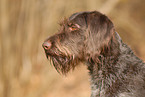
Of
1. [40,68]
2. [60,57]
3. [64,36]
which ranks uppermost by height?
[64,36]

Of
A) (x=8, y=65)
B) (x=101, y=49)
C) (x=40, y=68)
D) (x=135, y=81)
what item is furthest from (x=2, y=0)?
(x=135, y=81)

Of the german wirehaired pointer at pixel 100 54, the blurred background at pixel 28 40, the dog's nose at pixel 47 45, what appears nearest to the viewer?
the german wirehaired pointer at pixel 100 54

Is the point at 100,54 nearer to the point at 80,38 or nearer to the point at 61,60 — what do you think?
the point at 80,38

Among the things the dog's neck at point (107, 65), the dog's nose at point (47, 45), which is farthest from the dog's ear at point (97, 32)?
the dog's nose at point (47, 45)

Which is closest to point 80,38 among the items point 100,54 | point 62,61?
point 100,54

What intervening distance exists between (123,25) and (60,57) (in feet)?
20.2

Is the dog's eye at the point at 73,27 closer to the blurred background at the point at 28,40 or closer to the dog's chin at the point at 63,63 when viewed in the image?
the dog's chin at the point at 63,63

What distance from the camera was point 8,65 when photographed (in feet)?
22.3

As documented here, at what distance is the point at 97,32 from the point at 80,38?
11.1 inches

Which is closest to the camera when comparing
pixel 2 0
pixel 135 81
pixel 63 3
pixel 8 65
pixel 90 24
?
pixel 135 81

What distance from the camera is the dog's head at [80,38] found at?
3312 millimetres

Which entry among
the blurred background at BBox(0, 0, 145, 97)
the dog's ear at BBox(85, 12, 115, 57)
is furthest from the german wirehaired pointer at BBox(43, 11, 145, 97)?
the blurred background at BBox(0, 0, 145, 97)

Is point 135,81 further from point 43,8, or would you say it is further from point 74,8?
point 74,8

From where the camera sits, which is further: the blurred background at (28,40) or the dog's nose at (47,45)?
the blurred background at (28,40)
